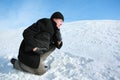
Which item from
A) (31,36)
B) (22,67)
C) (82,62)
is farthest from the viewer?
(82,62)

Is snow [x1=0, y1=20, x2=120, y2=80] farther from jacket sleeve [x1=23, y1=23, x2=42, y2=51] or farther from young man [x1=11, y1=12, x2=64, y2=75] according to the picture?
jacket sleeve [x1=23, y1=23, x2=42, y2=51]

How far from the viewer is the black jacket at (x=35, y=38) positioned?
4543mm

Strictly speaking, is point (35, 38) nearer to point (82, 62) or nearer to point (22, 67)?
point (22, 67)

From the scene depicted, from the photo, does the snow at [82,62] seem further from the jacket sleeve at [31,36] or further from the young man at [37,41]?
the jacket sleeve at [31,36]

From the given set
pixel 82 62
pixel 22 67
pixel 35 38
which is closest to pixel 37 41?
pixel 35 38

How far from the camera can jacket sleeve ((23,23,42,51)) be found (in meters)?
4.52

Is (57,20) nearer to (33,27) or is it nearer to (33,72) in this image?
(33,27)

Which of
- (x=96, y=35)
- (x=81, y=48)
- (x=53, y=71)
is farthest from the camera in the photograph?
(x=96, y=35)

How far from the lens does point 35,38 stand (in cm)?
460

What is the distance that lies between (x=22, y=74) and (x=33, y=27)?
3.94ft

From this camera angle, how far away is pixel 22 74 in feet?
17.1

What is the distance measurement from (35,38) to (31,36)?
0.10 metres

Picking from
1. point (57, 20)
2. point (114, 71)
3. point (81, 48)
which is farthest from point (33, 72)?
point (81, 48)

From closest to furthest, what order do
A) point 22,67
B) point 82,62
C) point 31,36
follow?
point 31,36 < point 22,67 < point 82,62
